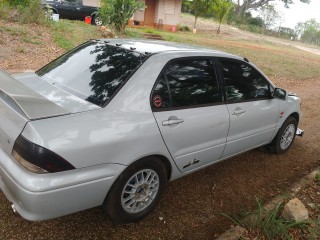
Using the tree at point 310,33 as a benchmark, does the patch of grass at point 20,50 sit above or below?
above

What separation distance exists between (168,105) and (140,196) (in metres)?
0.92

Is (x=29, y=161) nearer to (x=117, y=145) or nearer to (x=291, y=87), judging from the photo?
(x=117, y=145)

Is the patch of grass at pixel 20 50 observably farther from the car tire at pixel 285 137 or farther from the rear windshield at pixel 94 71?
the car tire at pixel 285 137

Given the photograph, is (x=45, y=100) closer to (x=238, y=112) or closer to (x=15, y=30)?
(x=238, y=112)

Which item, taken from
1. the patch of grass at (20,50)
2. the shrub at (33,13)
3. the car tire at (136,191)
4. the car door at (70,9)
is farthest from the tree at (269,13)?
the car tire at (136,191)

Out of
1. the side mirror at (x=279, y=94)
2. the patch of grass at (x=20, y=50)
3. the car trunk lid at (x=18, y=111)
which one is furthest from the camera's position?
the patch of grass at (x=20, y=50)

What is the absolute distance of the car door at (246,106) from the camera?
386 centimetres

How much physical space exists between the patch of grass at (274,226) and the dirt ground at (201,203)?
0.86 ft

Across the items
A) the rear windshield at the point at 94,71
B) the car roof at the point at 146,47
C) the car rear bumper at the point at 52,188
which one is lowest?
the car rear bumper at the point at 52,188

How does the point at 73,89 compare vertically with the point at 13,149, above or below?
above

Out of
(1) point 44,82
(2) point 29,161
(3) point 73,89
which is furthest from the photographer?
(1) point 44,82

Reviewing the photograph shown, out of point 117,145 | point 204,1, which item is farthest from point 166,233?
point 204,1

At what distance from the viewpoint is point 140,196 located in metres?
3.15

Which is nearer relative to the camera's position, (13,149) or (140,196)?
(13,149)
